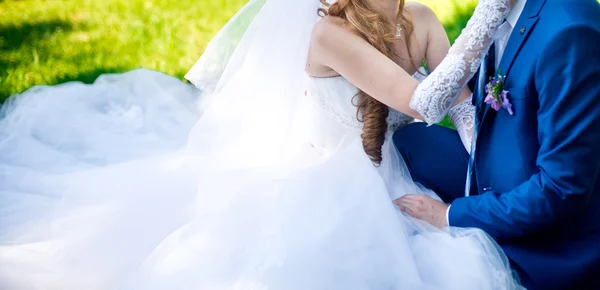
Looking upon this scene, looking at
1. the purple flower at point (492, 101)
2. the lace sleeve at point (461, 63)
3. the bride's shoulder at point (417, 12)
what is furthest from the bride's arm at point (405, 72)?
the bride's shoulder at point (417, 12)

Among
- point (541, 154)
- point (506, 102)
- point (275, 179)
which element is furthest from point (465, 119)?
point (275, 179)

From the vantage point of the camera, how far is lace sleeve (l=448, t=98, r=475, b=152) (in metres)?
2.62

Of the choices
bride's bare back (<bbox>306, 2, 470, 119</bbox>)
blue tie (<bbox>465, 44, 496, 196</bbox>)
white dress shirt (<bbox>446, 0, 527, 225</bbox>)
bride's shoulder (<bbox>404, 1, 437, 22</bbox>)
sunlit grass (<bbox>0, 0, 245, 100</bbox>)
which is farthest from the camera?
sunlit grass (<bbox>0, 0, 245, 100</bbox>)

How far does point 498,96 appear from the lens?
2.10 metres

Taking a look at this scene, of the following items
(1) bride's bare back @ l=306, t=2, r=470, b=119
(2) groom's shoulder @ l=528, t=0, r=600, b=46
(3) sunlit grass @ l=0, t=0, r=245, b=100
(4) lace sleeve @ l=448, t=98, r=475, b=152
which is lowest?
(3) sunlit grass @ l=0, t=0, r=245, b=100

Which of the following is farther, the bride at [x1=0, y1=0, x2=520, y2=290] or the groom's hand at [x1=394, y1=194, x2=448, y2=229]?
the groom's hand at [x1=394, y1=194, x2=448, y2=229]

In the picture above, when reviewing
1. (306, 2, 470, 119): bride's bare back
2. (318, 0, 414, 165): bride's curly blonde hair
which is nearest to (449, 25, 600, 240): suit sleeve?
(306, 2, 470, 119): bride's bare back

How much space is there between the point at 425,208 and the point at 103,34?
12.0ft

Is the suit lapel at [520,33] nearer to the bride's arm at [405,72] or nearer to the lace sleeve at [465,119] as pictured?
the bride's arm at [405,72]

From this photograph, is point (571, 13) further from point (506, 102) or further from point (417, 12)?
point (417, 12)

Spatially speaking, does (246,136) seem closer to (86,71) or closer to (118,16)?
(86,71)

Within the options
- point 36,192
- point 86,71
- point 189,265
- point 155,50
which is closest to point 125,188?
point 36,192

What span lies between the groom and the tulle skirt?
0.11 metres

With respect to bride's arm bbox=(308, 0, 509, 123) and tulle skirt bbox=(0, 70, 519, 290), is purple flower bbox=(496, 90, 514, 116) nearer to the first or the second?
bride's arm bbox=(308, 0, 509, 123)
